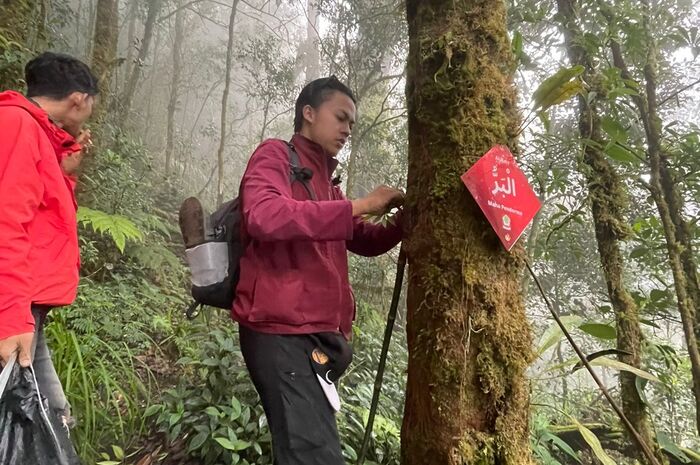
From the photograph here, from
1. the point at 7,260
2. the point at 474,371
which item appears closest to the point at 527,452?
the point at 474,371

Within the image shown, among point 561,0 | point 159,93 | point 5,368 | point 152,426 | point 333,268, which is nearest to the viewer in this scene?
point 5,368

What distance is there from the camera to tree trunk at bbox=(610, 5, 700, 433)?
2361 millimetres

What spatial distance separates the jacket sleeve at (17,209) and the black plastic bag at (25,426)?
180 mm

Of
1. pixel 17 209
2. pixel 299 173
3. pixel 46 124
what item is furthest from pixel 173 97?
pixel 299 173

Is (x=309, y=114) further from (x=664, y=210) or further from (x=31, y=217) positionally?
(x=664, y=210)

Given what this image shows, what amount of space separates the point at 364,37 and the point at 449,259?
7.17 metres

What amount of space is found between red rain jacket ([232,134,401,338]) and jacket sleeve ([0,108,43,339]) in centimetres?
72

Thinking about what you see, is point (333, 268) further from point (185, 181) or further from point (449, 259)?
point (185, 181)

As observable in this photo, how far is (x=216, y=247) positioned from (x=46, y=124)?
85 cm

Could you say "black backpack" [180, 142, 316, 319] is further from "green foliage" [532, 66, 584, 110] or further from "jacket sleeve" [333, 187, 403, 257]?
"green foliage" [532, 66, 584, 110]

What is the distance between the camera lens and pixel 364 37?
25.2 ft

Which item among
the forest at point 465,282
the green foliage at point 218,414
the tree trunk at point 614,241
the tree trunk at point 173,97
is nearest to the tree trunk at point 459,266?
the forest at point 465,282

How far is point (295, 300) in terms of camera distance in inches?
66.0

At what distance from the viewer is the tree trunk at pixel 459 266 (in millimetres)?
1248
